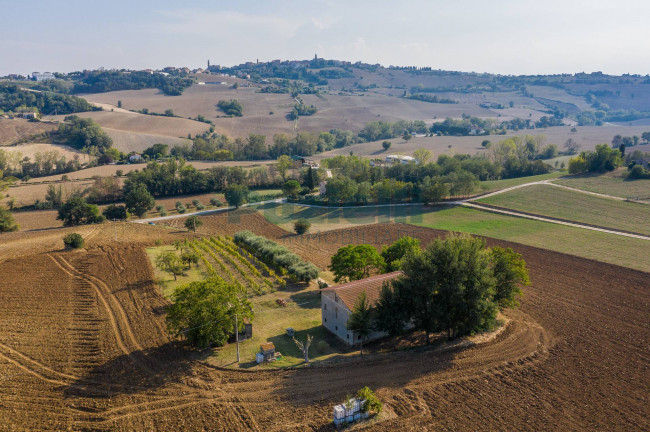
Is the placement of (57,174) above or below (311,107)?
below

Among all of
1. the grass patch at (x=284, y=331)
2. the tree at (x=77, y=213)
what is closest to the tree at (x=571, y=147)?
the grass patch at (x=284, y=331)

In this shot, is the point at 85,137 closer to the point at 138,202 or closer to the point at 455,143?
the point at 138,202

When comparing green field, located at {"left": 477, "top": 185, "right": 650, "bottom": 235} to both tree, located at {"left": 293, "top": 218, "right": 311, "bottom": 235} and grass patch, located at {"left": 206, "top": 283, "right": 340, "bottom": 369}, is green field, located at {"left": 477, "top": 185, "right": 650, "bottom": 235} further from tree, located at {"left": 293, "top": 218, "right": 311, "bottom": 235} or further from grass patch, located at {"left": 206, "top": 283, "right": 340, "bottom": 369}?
grass patch, located at {"left": 206, "top": 283, "right": 340, "bottom": 369}

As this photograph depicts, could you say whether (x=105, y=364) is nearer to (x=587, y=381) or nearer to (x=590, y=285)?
(x=587, y=381)

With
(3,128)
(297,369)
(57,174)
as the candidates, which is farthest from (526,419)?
(3,128)

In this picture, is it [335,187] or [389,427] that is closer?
[389,427]

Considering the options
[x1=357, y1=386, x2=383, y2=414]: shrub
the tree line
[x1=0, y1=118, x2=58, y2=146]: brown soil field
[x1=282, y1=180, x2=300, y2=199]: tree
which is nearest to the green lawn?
[x1=282, y1=180, x2=300, y2=199]: tree

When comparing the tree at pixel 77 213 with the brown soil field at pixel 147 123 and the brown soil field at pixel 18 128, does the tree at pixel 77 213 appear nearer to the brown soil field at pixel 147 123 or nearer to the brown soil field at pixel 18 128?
the brown soil field at pixel 18 128
